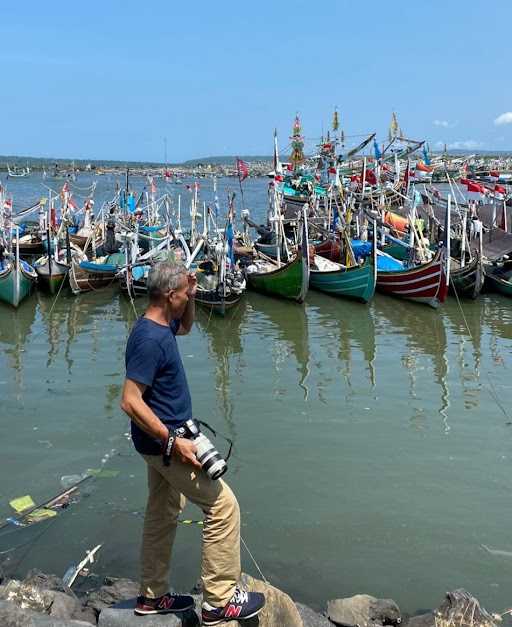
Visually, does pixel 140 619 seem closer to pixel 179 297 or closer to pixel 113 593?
pixel 113 593

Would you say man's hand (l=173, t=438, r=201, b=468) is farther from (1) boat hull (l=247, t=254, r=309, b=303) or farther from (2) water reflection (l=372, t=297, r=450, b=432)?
(1) boat hull (l=247, t=254, r=309, b=303)

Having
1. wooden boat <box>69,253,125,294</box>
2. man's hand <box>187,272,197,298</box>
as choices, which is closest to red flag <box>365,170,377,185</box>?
wooden boat <box>69,253,125,294</box>

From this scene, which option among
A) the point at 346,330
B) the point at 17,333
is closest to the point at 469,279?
the point at 346,330

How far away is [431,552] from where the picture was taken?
Result: 20.0ft

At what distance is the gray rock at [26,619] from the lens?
3.96m

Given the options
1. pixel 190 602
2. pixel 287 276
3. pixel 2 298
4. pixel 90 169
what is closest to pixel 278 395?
pixel 190 602

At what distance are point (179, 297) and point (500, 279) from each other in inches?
651

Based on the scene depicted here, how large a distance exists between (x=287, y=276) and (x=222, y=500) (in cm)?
1451

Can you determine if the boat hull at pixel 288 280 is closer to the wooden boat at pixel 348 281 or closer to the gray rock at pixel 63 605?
the wooden boat at pixel 348 281

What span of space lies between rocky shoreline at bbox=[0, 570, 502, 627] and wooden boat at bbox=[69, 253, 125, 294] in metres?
14.0

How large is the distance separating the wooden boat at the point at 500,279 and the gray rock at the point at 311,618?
1516 centimetres

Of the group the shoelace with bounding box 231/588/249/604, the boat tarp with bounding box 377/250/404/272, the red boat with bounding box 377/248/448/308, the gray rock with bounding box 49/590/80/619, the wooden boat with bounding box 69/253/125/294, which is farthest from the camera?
the boat tarp with bounding box 377/250/404/272

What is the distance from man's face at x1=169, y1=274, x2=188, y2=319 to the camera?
3.72 meters

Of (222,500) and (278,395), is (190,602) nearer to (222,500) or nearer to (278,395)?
(222,500)
